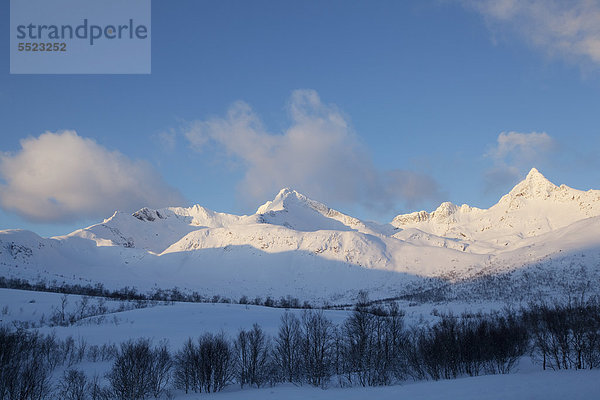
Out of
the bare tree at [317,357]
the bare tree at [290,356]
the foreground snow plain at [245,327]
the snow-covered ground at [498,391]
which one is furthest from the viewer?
the bare tree at [290,356]

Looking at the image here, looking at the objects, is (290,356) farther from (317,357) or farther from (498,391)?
(498,391)

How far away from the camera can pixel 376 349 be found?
48.4 m

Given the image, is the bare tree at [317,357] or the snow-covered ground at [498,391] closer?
the snow-covered ground at [498,391]

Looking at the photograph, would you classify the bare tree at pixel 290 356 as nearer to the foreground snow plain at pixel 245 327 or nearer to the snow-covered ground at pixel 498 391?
the foreground snow plain at pixel 245 327

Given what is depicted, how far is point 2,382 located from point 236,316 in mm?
53711

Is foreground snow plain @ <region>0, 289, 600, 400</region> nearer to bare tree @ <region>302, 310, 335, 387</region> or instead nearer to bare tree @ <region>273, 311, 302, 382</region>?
bare tree @ <region>302, 310, 335, 387</region>

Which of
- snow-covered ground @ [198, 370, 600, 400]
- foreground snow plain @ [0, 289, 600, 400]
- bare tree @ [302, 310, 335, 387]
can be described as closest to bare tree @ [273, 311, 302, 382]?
bare tree @ [302, 310, 335, 387]

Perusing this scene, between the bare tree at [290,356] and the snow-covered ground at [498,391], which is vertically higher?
the snow-covered ground at [498,391]

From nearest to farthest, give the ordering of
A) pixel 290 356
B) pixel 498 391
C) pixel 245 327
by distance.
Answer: pixel 498 391
pixel 290 356
pixel 245 327

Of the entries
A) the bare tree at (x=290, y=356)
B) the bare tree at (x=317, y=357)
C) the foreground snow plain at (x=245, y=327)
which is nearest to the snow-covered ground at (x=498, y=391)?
the foreground snow plain at (x=245, y=327)

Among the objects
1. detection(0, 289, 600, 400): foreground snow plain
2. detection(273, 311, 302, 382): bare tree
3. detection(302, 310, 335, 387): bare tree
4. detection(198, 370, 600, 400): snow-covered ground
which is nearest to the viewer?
detection(198, 370, 600, 400): snow-covered ground

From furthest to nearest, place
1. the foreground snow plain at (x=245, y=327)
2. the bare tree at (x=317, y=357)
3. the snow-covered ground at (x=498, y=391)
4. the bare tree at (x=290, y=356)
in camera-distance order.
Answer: the bare tree at (x=290, y=356) → the bare tree at (x=317, y=357) → the foreground snow plain at (x=245, y=327) → the snow-covered ground at (x=498, y=391)

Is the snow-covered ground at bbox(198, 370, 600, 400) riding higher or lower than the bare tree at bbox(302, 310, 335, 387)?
higher

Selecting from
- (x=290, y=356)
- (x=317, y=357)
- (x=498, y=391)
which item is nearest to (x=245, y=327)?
(x=290, y=356)
